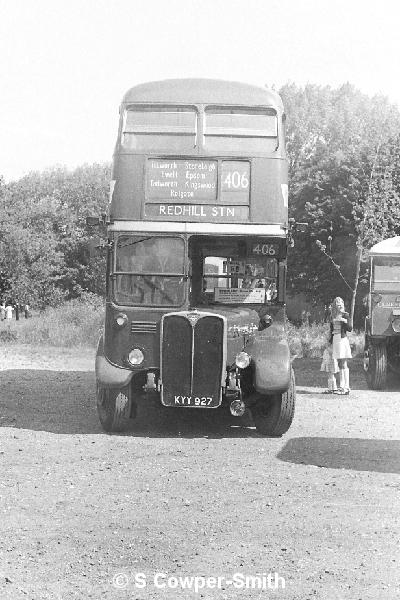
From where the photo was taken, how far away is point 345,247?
147 feet

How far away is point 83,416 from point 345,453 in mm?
4525

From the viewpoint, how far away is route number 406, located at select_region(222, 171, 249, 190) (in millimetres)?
12719

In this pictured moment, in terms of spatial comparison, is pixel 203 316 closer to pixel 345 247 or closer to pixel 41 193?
pixel 345 247

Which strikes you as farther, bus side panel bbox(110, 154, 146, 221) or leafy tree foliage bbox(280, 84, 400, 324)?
leafy tree foliage bbox(280, 84, 400, 324)

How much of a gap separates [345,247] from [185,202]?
107ft

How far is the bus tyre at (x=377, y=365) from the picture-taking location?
67.1 ft

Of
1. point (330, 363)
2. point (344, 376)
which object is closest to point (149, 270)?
point (330, 363)

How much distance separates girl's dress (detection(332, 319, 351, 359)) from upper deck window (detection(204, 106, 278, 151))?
585 centimetres

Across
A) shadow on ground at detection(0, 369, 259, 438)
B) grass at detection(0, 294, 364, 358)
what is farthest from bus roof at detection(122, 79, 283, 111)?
grass at detection(0, 294, 364, 358)

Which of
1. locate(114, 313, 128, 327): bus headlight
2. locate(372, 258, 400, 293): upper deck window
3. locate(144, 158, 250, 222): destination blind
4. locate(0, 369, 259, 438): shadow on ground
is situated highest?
locate(144, 158, 250, 222): destination blind

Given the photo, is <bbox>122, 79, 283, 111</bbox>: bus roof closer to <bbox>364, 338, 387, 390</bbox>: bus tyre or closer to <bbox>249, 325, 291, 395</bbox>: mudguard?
<bbox>249, 325, 291, 395</bbox>: mudguard

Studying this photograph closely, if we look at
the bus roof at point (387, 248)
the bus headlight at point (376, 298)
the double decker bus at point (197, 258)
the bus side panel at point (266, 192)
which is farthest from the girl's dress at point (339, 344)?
the bus side panel at point (266, 192)

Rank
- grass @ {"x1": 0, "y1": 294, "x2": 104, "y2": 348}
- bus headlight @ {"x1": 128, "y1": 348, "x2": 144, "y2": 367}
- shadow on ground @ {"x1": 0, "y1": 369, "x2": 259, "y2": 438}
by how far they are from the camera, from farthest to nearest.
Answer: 1. grass @ {"x1": 0, "y1": 294, "x2": 104, "y2": 348}
2. shadow on ground @ {"x1": 0, "y1": 369, "x2": 259, "y2": 438}
3. bus headlight @ {"x1": 128, "y1": 348, "x2": 144, "y2": 367}

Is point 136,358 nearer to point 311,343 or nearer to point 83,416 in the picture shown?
point 83,416
